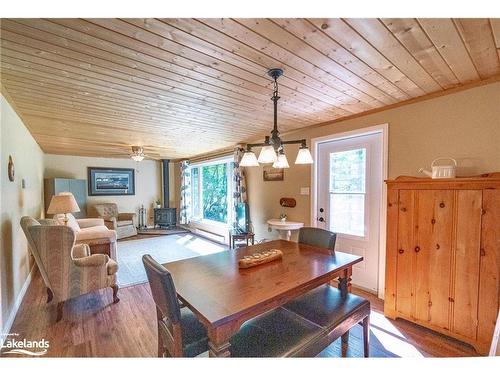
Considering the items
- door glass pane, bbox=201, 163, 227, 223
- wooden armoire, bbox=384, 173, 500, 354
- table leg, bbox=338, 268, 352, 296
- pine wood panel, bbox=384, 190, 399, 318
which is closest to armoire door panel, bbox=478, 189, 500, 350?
wooden armoire, bbox=384, 173, 500, 354

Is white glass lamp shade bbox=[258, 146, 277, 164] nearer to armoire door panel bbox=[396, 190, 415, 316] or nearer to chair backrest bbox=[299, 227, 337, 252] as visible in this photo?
chair backrest bbox=[299, 227, 337, 252]

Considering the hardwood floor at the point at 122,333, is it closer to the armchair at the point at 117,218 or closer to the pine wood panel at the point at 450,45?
the pine wood panel at the point at 450,45

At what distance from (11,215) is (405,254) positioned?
385 cm

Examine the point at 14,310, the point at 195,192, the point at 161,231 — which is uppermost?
the point at 195,192

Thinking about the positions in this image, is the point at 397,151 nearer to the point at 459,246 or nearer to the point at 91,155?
the point at 459,246

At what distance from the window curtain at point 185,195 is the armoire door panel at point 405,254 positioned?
555 cm

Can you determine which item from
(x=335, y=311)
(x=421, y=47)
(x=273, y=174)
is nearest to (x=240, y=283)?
(x=335, y=311)

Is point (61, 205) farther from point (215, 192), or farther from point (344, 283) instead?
point (344, 283)

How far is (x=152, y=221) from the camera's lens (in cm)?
692

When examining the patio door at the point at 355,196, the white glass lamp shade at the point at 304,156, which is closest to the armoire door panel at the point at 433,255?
the patio door at the point at 355,196

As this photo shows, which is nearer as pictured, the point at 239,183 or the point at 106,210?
the point at 239,183

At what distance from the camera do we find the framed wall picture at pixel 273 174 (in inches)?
146

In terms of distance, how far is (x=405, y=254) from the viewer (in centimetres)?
208

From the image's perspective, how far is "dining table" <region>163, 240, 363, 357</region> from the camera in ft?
3.43
